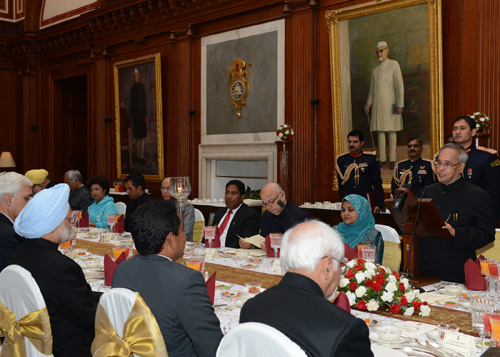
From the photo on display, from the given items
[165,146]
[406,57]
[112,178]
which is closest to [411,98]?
[406,57]

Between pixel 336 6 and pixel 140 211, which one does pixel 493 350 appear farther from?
pixel 336 6

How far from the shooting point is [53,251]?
2.45m

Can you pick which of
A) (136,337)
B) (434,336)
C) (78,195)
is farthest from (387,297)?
(78,195)

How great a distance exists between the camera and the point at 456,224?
3.40m

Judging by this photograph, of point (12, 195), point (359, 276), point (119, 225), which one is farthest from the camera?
point (119, 225)

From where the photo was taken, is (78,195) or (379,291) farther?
(78,195)

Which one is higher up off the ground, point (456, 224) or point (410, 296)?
point (456, 224)

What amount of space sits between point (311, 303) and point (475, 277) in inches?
68.2

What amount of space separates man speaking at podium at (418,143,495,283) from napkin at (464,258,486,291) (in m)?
0.30

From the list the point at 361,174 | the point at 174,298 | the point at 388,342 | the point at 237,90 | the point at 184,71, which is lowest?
the point at 388,342

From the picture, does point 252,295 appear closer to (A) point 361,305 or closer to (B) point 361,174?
(A) point 361,305

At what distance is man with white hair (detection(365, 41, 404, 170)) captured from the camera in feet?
22.1

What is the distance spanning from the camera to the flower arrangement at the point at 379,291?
2.50 metres

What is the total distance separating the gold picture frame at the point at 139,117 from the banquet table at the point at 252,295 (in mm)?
5815
